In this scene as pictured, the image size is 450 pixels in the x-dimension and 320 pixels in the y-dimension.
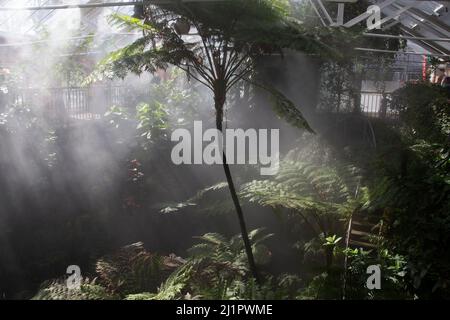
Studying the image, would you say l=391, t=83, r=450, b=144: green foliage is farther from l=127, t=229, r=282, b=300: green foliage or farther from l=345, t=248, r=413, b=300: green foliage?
l=127, t=229, r=282, b=300: green foliage

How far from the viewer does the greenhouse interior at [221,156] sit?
10.6 feet

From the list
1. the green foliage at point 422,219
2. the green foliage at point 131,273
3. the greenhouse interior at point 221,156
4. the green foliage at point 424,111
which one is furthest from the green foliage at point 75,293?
the green foliage at point 424,111

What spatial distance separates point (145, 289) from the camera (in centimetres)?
402

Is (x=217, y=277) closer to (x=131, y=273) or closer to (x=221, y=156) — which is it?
(x=131, y=273)

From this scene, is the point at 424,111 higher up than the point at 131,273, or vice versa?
the point at 424,111

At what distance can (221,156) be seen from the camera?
4863mm

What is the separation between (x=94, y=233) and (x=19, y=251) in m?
1.14

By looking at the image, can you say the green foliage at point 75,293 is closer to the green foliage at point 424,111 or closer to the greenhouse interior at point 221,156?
the greenhouse interior at point 221,156

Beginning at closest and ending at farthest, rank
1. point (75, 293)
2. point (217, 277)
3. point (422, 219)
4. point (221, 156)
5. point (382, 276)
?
1. point (422, 219)
2. point (382, 276)
3. point (75, 293)
4. point (217, 277)
5. point (221, 156)

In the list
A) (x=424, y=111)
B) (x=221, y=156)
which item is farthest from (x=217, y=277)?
(x=424, y=111)

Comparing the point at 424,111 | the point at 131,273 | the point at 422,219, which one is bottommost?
the point at 131,273

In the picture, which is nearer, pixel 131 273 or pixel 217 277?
pixel 217 277
